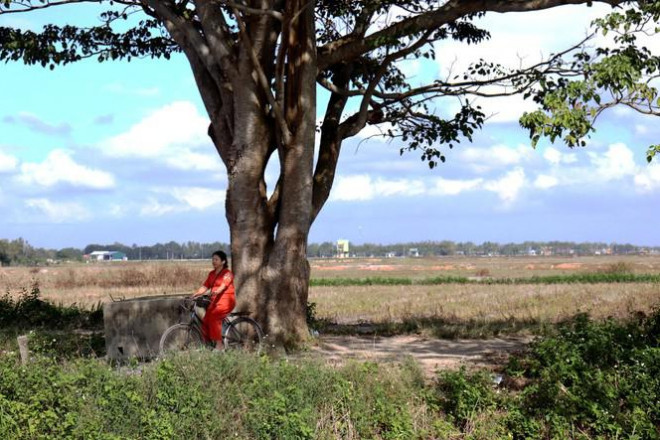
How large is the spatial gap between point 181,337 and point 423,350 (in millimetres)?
4453

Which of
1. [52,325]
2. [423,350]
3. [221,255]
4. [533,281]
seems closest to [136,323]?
[221,255]

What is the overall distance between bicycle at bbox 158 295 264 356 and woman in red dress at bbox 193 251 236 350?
0.19 metres

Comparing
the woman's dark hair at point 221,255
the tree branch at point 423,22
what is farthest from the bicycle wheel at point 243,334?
the tree branch at point 423,22

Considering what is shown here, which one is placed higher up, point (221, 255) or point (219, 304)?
point (221, 255)

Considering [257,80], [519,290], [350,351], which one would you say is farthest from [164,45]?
[519,290]

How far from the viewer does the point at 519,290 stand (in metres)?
38.7

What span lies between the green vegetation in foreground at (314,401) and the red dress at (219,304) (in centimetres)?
226

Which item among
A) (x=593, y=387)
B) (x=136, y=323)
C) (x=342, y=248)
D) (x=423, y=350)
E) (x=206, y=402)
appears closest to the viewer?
(x=206, y=402)

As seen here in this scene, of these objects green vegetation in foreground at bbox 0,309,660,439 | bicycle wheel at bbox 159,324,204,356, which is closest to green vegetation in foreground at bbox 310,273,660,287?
bicycle wheel at bbox 159,324,204,356

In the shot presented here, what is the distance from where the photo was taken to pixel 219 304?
44.4 feet

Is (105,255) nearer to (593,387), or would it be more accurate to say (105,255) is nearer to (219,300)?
(219,300)

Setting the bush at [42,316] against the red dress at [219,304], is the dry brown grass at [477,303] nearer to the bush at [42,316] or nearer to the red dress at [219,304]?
the bush at [42,316]

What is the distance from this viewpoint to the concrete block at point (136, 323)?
14.9 m

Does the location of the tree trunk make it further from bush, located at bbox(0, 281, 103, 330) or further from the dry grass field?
the dry grass field
